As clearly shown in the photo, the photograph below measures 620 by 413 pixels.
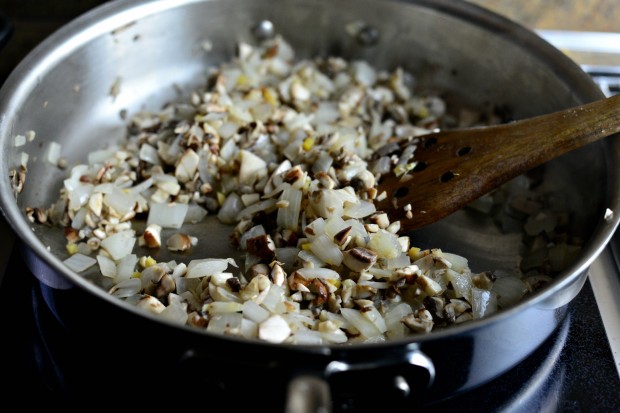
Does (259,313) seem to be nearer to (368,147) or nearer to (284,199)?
(284,199)

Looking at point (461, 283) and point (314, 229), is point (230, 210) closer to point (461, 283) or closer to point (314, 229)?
point (314, 229)

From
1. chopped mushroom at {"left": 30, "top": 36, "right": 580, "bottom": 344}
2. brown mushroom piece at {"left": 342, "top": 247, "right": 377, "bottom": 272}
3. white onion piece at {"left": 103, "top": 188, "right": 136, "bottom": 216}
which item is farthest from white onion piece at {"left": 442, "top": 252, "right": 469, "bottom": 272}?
white onion piece at {"left": 103, "top": 188, "right": 136, "bottom": 216}

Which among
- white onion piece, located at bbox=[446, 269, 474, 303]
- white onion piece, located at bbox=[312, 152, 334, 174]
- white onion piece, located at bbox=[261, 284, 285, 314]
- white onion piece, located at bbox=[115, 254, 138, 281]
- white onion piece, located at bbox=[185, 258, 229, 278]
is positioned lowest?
white onion piece, located at bbox=[115, 254, 138, 281]

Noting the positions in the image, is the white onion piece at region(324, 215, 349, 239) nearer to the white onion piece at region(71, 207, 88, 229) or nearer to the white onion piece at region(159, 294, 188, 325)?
the white onion piece at region(159, 294, 188, 325)

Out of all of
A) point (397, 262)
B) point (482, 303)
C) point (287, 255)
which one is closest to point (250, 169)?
point (287, 255)

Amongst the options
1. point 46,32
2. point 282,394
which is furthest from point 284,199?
point 46,32

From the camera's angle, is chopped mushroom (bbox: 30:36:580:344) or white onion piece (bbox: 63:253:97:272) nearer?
chopped mushroom (bbox: 30:36:580:344)

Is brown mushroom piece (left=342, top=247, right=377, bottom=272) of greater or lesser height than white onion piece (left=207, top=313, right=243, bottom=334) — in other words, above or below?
above

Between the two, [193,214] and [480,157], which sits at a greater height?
[480,157]
